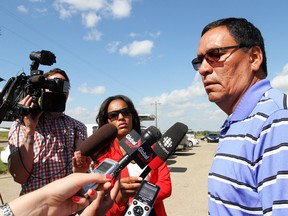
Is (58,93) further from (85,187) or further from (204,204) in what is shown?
(204,204)

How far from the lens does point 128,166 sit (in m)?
2.88

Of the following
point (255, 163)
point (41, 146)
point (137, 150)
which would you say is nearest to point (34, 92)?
point (41, 146)

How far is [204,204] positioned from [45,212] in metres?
6.20

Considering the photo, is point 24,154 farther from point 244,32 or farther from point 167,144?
point 244,32

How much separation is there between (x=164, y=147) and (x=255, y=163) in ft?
3.50

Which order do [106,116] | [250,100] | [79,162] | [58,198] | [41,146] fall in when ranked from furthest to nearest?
[106,116], [41,146], [79,162], [250,100], [58,198]

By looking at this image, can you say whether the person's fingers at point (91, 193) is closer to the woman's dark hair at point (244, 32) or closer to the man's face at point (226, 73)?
the man's face at point (226, 73)

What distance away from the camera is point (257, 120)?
1344 mm

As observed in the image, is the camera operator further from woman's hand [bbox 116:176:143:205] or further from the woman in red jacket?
woman's hand [bbox 116:176:143:205]

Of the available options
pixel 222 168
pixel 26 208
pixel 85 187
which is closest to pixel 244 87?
pixel 222 168

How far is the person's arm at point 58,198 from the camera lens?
4.33 ft

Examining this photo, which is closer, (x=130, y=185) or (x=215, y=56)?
(x=215, y=56)

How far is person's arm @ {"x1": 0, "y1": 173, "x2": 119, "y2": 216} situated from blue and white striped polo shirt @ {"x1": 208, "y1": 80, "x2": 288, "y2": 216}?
584 mm

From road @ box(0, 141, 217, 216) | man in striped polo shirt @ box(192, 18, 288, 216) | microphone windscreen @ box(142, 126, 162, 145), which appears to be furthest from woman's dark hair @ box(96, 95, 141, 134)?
road @ box(0, 141, 217, 216)
